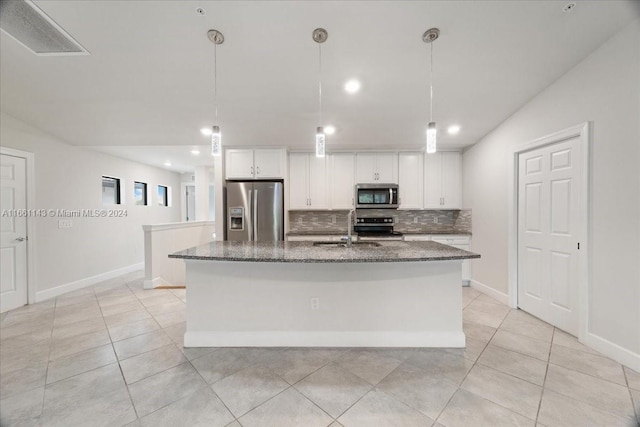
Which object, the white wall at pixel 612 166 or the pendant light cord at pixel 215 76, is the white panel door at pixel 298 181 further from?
the white wall at pixel 612 166

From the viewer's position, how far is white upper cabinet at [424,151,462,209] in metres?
4.24

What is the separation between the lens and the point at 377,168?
168 inches

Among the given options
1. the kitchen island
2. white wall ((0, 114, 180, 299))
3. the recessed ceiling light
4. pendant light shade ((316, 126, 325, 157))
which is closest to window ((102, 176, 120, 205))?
white wall ((0, 114, 180, 299))

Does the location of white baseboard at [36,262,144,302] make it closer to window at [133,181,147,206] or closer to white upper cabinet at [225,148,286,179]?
window at [133,181,147,206]

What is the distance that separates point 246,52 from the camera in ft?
7.39

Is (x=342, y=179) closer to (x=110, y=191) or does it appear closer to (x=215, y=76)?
(x=215, y=76)

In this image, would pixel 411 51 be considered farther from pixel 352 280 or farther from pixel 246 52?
pixel 352 280

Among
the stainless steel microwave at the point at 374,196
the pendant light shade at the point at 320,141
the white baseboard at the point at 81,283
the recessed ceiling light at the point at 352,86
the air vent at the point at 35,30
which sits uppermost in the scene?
the air vent at the point at 35,30

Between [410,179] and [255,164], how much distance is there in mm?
2718

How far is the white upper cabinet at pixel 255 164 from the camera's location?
4.05m

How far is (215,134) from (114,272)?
4404 mm

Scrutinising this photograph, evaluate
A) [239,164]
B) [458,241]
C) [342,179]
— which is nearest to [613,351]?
[458,241]

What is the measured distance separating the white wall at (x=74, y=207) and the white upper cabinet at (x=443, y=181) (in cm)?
593

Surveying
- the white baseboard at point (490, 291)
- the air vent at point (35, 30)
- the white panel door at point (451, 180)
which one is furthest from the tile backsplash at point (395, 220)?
the air vent at point (35, 30)
